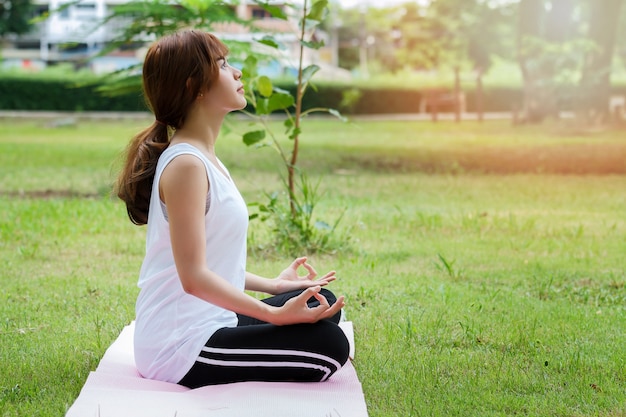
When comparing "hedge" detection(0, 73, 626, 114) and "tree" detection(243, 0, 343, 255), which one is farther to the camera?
"hedge" detection(0, 73, 626, 114)

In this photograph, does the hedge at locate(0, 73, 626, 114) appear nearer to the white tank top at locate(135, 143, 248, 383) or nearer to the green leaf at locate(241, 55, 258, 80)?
the green leaf at locate(241, 55, 258, 80)

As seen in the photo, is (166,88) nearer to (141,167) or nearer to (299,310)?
(141,167)

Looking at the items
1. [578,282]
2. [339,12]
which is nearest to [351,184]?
[578,282]

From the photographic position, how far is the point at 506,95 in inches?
905

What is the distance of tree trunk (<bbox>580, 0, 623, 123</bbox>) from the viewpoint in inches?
575

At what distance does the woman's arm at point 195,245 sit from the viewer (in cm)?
225

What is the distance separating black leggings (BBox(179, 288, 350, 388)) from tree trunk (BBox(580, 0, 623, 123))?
1306 cm

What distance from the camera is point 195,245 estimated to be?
7.38ft

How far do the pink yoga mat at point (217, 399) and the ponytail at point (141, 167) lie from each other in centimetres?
48

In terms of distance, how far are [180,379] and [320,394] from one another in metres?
0.38

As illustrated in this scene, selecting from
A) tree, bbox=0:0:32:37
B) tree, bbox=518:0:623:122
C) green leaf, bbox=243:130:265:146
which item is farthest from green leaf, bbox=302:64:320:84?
tree, bbox=0:0:32:37

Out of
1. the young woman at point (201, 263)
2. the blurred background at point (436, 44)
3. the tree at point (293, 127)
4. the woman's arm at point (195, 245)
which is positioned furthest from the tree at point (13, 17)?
the woman's arm at point (195, 245)

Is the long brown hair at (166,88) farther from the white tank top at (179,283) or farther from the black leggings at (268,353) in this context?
the black leggings at (268,353)

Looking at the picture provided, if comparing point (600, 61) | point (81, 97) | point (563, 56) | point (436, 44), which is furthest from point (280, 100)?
point (436, 44)
